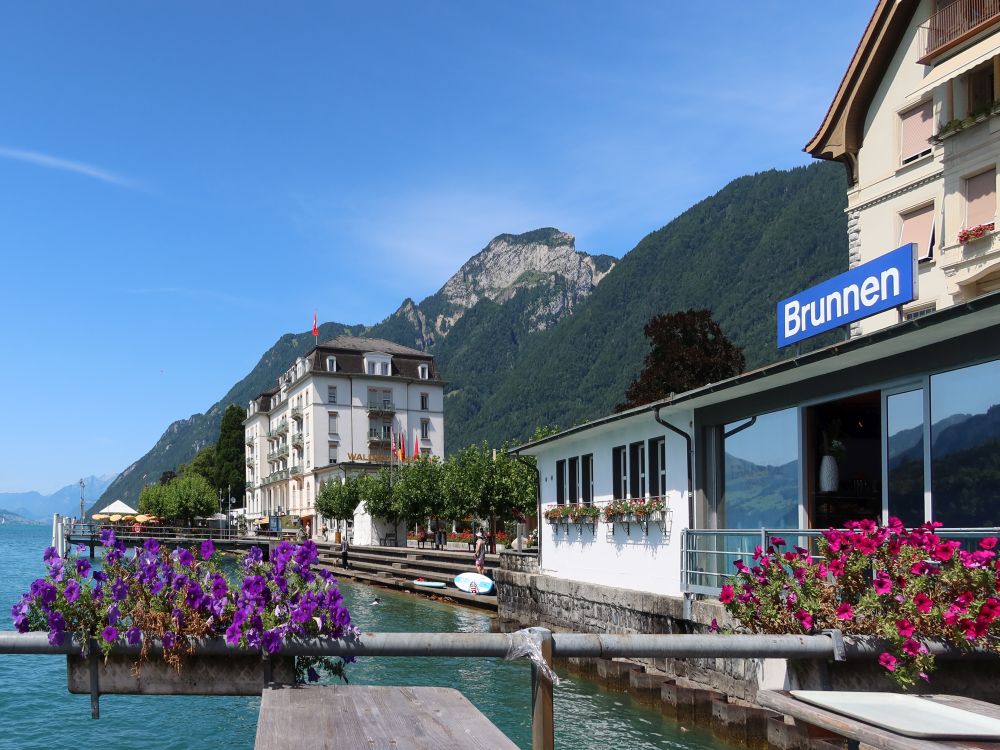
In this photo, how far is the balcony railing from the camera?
24.8 metres

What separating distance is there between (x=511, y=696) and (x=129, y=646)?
15.2 meters

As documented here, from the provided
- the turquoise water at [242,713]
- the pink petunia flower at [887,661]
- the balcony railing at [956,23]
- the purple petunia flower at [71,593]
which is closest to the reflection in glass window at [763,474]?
the turquoise water at [242,713]

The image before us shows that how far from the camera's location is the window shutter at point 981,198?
25109mm

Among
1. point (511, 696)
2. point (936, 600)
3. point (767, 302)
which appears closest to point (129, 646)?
point (936, 600)

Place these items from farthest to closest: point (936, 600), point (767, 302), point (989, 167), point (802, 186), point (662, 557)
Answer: point (802, 186) → point (767, 302) → point (989, 167) → point (662, 557) → point (936, 600)

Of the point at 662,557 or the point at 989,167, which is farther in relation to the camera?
the point at 989,167

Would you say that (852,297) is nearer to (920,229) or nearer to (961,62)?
(961,62)

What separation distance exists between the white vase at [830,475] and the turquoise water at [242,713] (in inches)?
155

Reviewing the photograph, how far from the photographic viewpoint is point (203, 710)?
1844cm

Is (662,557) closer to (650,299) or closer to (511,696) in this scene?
(511,696)

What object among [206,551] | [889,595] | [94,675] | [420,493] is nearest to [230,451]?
[420,493]

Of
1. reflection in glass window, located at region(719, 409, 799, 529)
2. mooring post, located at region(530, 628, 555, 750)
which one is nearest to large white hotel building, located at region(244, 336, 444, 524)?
reflection in glass window, located at region(719, 409, 799, 529)

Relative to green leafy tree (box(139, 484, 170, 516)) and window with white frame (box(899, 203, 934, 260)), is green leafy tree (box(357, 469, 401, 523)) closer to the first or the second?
window with white frame (box(899, 203, 934, 260))

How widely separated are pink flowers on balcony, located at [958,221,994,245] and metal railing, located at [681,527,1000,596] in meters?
12.9
